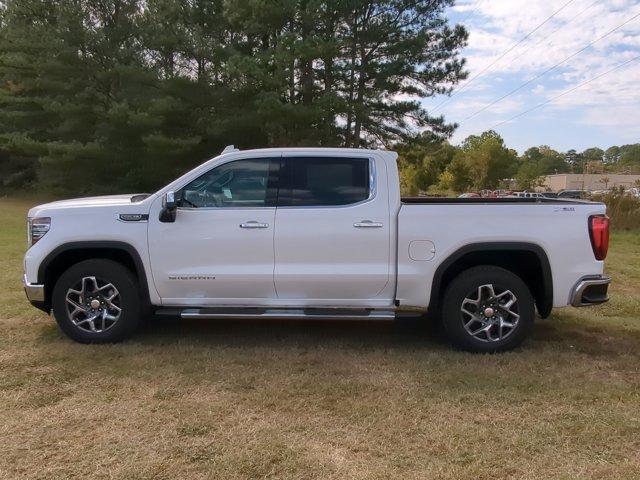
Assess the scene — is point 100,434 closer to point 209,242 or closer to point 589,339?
point 209,242

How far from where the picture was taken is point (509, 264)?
5367mm

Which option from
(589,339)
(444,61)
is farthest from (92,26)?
(589,339)

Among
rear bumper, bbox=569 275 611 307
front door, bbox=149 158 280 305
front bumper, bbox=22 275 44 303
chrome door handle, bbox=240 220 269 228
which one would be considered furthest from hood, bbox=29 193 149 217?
rear bumper, bbox=569 275 611 307

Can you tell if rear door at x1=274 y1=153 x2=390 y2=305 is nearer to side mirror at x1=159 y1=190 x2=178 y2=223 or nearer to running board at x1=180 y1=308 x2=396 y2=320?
running board at x1=180 y1=308 x2=396 y2=320

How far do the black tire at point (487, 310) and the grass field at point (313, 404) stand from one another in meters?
0.16

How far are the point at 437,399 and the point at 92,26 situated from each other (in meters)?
29.4

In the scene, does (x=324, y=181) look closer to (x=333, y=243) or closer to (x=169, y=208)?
(x=333, y=243)

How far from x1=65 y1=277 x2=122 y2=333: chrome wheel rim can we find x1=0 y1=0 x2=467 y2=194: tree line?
683 inches

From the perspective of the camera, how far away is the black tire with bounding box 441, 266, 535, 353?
505cm

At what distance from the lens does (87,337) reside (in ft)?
17.3

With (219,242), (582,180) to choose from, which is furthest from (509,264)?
(582,180)

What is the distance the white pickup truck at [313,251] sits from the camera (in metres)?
4.98

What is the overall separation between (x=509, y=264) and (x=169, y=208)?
3.23 meters

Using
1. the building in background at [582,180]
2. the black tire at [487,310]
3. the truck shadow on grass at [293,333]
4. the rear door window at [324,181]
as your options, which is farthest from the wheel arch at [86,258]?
the building in background at [582,180]
